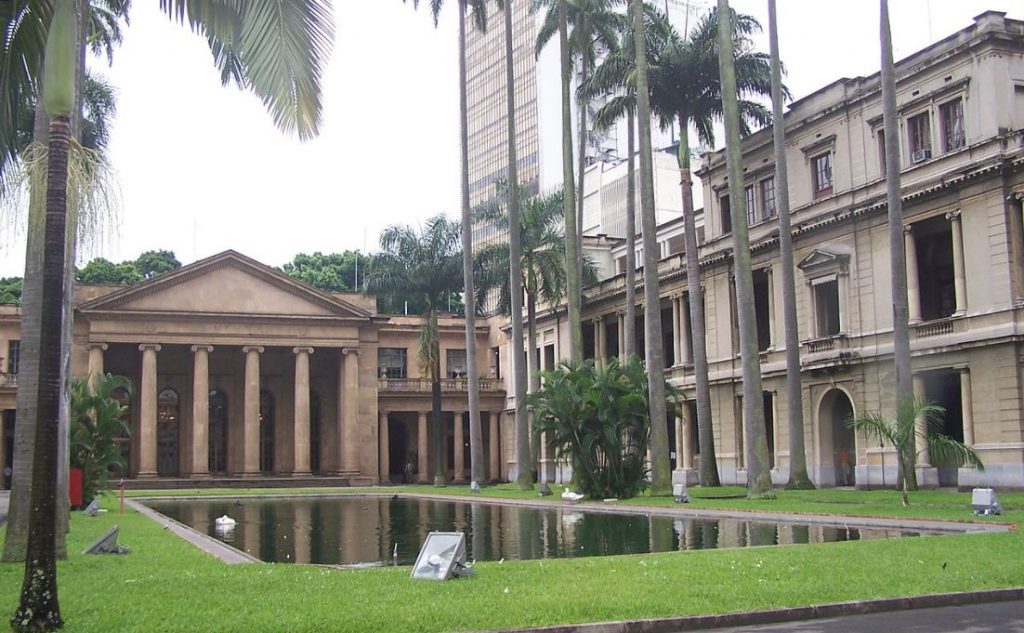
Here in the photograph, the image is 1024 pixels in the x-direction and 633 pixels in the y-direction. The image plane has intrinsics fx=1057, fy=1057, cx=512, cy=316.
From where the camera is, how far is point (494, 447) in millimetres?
72125

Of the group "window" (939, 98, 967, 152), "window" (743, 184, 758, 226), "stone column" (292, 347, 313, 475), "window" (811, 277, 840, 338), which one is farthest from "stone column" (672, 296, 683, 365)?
"stone column" (292, 347, 313, 475)

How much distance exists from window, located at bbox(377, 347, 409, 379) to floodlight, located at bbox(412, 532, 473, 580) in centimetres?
6135

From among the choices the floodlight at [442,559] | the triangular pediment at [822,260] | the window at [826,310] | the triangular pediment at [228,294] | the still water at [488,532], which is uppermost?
the triangular pediment at [228,294]

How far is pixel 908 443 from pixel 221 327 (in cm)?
4442

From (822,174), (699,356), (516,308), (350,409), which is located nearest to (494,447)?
(350,409)

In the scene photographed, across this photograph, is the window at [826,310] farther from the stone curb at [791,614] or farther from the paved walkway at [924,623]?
the paved walkway at [924,623]

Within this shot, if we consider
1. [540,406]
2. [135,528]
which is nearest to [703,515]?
[540,406]

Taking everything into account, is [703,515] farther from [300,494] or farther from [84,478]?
[300,494]

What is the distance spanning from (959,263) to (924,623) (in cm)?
2758

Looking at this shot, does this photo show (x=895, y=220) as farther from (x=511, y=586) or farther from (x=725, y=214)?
(x=511, y=586)

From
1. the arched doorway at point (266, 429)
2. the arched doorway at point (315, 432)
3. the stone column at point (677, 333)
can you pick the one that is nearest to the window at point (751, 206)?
the stone column at point (677, 333)

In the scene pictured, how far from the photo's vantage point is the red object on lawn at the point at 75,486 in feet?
94.7

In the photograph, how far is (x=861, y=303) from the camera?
130ft

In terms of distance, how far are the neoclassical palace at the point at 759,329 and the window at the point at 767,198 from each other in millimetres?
78
